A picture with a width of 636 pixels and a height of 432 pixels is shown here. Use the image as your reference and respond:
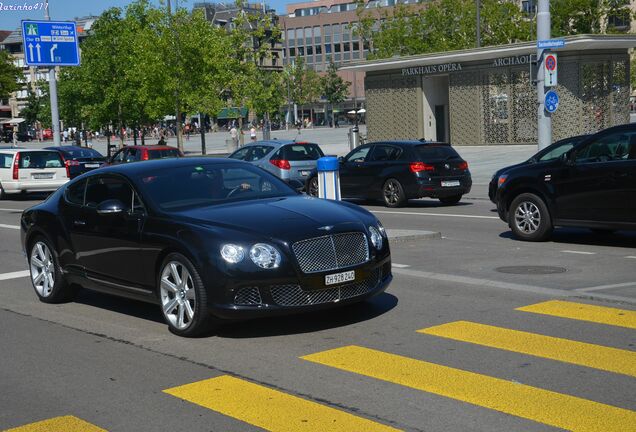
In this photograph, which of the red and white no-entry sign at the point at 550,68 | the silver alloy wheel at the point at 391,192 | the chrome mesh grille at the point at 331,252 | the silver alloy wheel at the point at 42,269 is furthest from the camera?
the red and white no-entry sign at the point at 550,68

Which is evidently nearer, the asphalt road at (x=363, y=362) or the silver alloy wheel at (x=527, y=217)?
the asphalt road at (x=363, y=362)

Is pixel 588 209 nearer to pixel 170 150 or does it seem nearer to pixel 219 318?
pixel 219 318

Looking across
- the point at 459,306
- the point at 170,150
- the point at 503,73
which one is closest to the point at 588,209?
the point at 459,306

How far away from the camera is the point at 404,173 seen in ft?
68.2

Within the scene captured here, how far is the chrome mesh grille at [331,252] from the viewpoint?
768 cm

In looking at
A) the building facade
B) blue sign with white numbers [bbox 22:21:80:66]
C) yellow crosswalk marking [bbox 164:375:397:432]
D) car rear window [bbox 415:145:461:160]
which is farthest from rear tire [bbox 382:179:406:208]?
blue sign with white numbers [bbox 22:21:80:66]

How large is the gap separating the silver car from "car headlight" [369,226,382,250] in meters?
15.5

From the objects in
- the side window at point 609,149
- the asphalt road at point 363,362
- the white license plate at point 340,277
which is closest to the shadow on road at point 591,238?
the side window at point 609,149

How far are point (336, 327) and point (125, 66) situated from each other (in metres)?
47.3

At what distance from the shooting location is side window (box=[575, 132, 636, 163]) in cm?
1243

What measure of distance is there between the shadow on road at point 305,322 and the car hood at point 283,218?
36.0 inches

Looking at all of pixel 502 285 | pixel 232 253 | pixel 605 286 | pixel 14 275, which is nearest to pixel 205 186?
pixel 232 253

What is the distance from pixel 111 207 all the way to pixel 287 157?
620 inches

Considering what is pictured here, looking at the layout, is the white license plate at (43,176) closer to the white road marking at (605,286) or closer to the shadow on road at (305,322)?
the shadow on road at (305,322)
